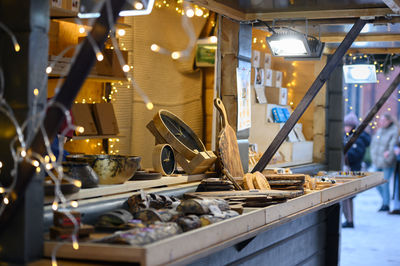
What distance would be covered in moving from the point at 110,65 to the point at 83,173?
8.83 feet

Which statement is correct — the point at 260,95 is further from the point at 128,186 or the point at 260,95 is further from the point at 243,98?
the point at 128,186

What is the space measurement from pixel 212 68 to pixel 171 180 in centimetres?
350

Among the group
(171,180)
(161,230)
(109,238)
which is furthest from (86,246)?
(171,180)

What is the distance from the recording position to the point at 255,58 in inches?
330

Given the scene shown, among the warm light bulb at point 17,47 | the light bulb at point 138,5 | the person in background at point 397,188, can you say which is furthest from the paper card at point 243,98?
the person in background at point 397,188

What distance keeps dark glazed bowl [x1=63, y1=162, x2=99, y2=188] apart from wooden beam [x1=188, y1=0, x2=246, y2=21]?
195cm

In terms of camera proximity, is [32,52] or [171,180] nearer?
[32,52]

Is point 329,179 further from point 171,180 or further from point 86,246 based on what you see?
point 86,246

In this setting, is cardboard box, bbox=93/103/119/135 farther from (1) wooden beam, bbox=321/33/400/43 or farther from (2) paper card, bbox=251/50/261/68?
(1) wooden beam, bbox=321/33/400/43

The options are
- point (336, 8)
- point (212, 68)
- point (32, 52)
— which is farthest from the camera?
point (212, 68)

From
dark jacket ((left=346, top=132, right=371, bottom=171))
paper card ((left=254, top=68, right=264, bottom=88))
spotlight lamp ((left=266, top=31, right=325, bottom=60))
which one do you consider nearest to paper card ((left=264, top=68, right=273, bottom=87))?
paper card ((left=254, top=68, right=264, bottom=88))

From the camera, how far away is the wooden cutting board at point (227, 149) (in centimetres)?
530

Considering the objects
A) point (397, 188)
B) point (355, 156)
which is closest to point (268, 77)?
point (355, 156)

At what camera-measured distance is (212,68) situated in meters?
8.09
